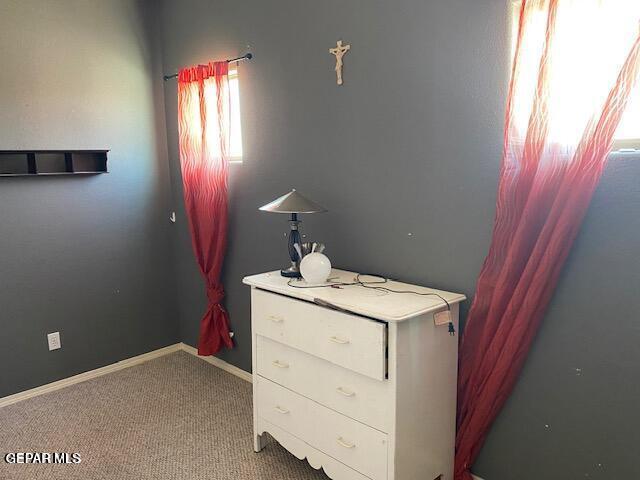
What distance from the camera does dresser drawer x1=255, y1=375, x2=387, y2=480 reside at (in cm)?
184

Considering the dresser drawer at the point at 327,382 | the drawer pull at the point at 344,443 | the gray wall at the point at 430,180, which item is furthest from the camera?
the drawer pull at the point at 344,443

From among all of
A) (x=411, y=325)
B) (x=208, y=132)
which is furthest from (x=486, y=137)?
(x=208, y=132)

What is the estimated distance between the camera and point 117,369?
3381 millimetres

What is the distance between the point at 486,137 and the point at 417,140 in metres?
0.32

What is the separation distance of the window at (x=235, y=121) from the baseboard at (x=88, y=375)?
156 cm

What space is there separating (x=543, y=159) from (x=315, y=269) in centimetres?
100

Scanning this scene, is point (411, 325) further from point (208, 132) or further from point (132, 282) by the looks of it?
point (132, 282)

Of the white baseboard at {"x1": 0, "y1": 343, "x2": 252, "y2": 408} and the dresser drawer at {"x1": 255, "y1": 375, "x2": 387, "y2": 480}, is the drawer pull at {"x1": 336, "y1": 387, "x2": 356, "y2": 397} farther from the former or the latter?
the white baseboard at {"x1": 0, "y1": 343, "x2": 252, "y2": 408}

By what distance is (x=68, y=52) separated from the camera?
3018mm

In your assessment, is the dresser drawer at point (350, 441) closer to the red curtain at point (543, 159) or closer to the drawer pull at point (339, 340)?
the drawer pull at point (339, 340)

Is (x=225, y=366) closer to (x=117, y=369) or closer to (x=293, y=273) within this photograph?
(x=117, y=369)

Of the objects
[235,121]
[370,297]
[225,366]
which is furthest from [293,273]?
[225,366]

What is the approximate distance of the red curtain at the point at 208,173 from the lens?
2969 mm

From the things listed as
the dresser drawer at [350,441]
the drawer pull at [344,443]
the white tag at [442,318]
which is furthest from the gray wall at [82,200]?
the white tag at [442,318]
